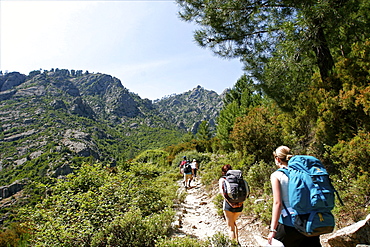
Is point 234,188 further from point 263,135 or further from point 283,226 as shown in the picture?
point 263,135

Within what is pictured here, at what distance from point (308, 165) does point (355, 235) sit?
1637mm

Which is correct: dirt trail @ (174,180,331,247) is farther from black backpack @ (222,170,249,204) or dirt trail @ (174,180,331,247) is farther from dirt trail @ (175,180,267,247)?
black backpack @ (222,170,249,204)

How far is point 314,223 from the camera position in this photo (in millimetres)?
1783

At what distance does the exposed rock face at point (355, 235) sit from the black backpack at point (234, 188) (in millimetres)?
1321

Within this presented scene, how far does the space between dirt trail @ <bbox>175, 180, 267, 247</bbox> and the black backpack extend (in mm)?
716

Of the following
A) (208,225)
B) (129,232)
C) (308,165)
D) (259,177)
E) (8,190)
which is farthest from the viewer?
(8,190)

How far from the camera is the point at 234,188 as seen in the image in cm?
346

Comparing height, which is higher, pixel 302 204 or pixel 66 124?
pixel 66 124

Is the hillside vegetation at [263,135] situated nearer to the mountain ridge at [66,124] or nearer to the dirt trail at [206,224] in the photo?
the dirt trail at [206,224]

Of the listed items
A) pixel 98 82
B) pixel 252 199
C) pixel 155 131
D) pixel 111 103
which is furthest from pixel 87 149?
pixel 98 82

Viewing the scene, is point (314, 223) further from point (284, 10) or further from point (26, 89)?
point (26, 89)

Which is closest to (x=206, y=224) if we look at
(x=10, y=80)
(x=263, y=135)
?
(x=263, y=135)

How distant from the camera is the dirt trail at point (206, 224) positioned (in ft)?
14.5

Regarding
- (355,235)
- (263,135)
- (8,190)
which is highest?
(263,135)
